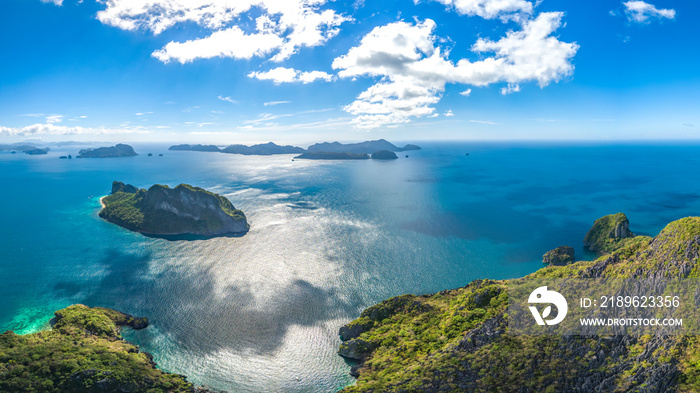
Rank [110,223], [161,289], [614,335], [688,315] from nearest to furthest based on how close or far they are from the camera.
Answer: [688,315] < [614,335] < [161,289] < [110,223]

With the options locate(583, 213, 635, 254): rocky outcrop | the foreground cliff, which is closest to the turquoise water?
locate(583, 213, 635, 254): rocky outcrop

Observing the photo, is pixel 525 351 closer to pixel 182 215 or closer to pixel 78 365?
pixel 78 365

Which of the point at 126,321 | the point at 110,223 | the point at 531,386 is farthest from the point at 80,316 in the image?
the point at 110,223

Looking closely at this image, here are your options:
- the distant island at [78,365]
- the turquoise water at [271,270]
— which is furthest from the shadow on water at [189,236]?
the distant island at [78,365]

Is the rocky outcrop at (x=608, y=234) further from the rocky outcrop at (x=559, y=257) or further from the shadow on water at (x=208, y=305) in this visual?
the shadow on water at (x=208, y=305)

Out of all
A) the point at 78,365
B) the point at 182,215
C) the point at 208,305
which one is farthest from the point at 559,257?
the point at 182,215

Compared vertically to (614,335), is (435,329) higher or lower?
lower

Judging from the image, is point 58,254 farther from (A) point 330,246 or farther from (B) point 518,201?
(B) point 518,201
